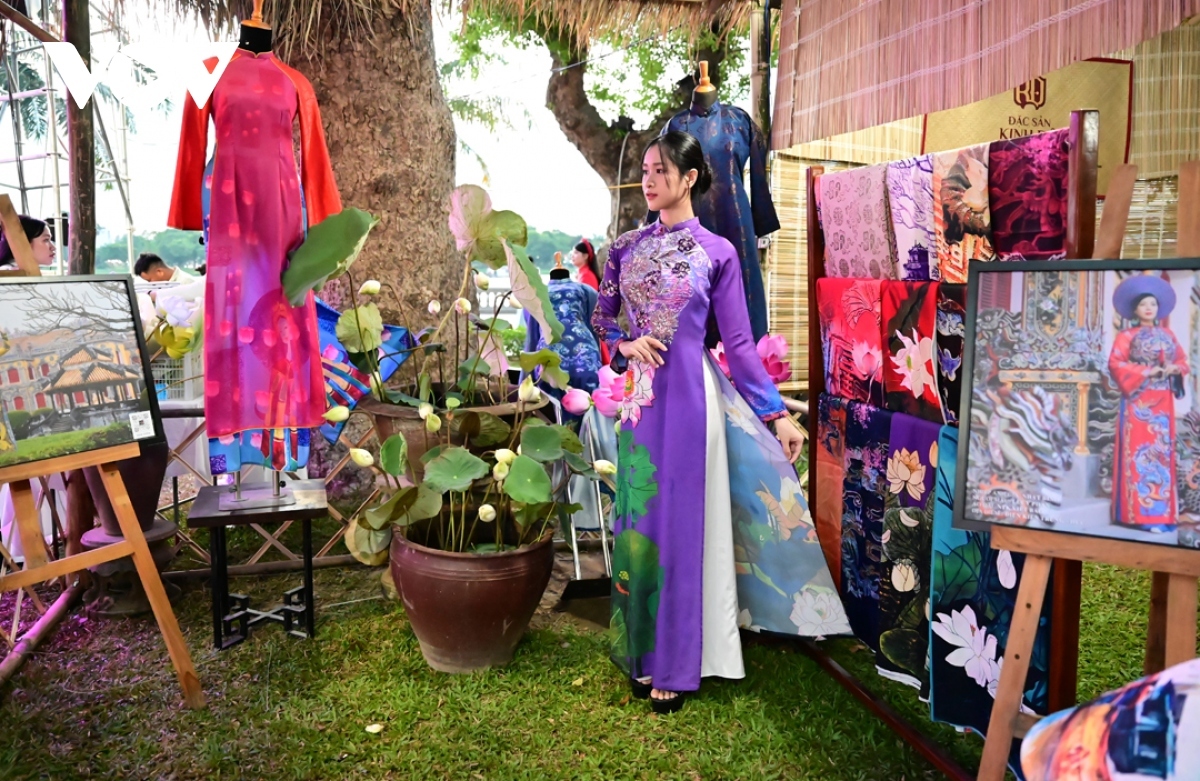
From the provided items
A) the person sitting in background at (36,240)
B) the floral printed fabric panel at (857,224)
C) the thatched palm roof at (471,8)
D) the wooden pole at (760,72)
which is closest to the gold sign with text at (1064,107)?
the wooden pole at (760,72)

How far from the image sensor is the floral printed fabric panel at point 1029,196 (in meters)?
1.63

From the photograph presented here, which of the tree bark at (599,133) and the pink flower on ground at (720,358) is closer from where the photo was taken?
the pink flower on ground at (720,358)

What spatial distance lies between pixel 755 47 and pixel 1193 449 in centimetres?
290

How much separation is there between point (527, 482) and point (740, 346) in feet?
2.04

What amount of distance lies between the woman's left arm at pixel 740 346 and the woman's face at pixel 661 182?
17cm

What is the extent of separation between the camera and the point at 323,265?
2436 mm

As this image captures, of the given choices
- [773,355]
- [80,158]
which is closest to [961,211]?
[773,355]

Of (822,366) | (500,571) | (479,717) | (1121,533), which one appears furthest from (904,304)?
(479,717)

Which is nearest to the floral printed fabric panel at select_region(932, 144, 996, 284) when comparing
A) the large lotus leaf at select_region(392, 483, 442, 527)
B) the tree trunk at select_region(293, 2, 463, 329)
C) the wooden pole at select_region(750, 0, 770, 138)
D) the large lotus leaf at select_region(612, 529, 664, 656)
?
the large lotus leaf at select_region(612, 529, 664, 656)

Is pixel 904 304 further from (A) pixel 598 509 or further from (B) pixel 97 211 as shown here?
(B) pixel 97 211

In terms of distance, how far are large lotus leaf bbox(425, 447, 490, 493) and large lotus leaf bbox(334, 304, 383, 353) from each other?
23.4 inches

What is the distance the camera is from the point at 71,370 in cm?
208

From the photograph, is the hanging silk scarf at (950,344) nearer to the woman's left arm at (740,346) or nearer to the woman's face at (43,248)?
the woman's left arm at (740,346)

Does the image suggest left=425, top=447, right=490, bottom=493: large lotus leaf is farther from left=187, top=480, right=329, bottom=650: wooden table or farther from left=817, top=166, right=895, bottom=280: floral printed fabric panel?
left=817, top=166, right=895, bottom=280: floral printed fabric panel
